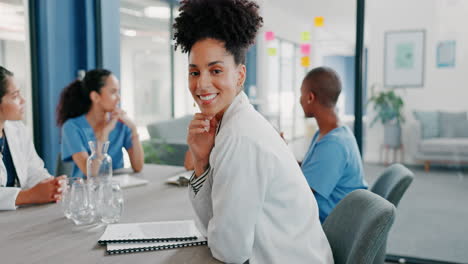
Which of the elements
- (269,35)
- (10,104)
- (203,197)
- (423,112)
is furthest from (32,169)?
(269,35)

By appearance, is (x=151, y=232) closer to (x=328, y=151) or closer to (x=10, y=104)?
(x=328, y=151)

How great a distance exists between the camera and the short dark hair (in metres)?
2.01

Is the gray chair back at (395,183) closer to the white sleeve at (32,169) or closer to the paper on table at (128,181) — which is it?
the paper on table at (128,181)

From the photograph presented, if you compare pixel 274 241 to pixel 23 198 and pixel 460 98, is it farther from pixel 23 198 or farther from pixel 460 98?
pixel 460 98

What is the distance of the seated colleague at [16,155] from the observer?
1587 millimetres

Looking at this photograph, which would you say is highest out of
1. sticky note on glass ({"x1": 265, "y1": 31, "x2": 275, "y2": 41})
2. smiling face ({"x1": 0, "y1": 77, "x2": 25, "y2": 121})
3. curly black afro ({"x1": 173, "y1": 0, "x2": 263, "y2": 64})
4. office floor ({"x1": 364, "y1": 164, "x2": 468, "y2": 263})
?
sticky note on glass ({"x1": 265, "y1": 31, "x2": 275, "y2": 41})

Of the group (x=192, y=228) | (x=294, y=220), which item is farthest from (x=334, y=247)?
(x=192, y=228)

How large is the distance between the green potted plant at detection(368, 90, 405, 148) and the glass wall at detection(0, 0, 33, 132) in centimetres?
417

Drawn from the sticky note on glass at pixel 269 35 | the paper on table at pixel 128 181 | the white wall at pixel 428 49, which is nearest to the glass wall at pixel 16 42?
the paper on table at pixel 128 181

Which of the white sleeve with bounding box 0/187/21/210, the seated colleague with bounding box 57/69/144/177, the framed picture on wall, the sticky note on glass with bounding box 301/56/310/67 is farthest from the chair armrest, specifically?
the white sleeve with bounding box 0/187/21/210

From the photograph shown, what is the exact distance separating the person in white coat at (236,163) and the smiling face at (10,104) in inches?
41.4

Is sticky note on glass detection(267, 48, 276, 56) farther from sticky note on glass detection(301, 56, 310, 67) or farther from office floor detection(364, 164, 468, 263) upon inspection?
office floor detection(364, 164, 468, 263)

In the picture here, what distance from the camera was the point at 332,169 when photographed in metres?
1.74

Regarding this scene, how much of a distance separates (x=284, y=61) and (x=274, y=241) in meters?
7.35
